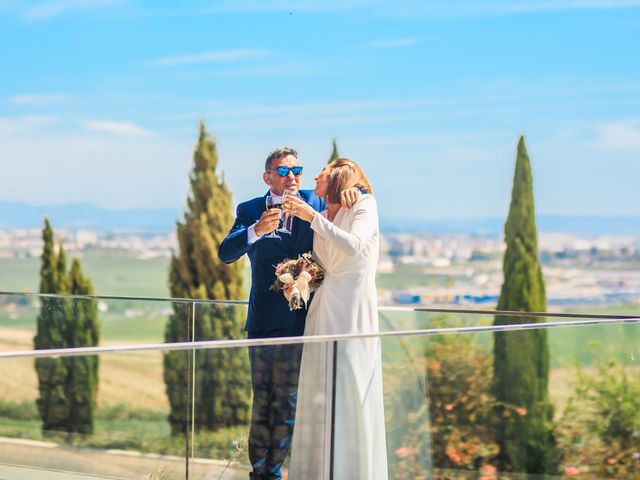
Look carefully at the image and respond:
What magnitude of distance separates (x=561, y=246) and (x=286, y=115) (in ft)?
54.4

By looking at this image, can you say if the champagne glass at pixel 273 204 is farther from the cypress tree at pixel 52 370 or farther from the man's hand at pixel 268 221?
the cypress tree at pixel 52 370

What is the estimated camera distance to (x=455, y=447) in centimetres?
425

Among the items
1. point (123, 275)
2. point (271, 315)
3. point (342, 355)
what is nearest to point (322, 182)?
point (271, 315)

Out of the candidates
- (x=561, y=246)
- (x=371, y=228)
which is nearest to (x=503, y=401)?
(x=371, y=228)

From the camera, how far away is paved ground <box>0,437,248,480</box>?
3.65 meters

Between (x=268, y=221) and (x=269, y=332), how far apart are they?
0.49 m

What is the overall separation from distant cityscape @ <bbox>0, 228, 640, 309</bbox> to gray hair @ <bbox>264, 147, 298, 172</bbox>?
33.1 metres

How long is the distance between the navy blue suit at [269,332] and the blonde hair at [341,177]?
223 millimetres

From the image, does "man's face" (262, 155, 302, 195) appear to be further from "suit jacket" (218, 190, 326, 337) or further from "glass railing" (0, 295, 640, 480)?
"glass railing" (0, 295, 640, 480)

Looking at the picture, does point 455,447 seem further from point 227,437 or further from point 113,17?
point 113,17

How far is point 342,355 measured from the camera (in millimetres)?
3863

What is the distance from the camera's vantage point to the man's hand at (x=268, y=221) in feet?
14.0

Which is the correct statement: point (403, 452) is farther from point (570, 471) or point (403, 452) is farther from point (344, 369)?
point (570, 471)

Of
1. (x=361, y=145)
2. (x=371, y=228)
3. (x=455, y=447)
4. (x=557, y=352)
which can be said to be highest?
(x=361, y=145)
